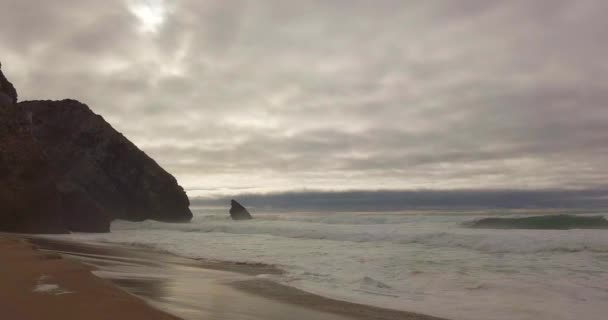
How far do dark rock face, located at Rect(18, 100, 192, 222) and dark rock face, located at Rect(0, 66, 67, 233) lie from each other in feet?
76.8

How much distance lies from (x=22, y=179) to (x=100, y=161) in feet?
91.5

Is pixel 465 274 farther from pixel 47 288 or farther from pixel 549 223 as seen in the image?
pixel 549 223

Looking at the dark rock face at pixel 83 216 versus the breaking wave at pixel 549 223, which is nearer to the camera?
the breaking wave at pixel 549 223

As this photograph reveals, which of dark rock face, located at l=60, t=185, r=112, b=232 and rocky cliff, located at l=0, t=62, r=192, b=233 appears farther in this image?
rocky cliff, located at l=0, t=62, r=192, b=233

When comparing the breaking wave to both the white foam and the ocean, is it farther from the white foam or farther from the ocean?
the white foam

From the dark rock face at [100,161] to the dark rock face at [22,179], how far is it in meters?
23.4

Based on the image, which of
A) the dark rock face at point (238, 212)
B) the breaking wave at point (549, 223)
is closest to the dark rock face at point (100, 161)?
the dark rock face at point (238, 212)

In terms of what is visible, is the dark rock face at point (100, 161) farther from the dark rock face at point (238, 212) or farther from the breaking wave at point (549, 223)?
the breaking wave at point (549, 223)

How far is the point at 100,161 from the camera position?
5062 centimetres

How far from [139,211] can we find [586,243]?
4836 cm

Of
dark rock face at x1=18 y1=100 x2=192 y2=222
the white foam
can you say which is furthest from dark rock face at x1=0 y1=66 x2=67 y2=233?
dark rock face at x1=18 y1=100 x2=192 y2=222

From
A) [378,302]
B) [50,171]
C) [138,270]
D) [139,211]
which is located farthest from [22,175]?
[139,211]

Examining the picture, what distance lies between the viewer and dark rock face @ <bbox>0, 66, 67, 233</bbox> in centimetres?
2323

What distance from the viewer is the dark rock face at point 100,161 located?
162ft
